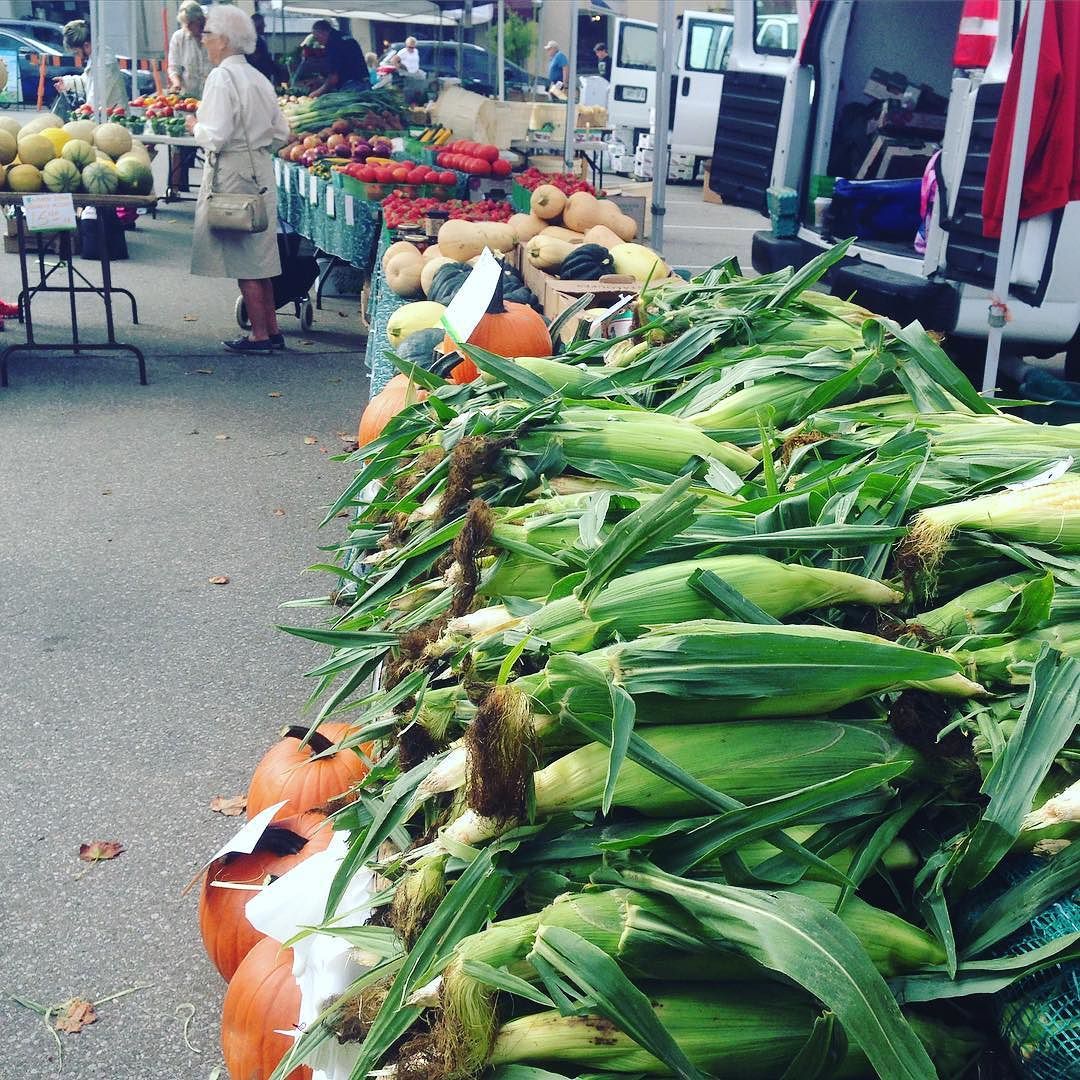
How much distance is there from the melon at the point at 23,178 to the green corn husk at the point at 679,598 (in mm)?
7298

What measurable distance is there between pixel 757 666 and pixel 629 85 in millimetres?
23513

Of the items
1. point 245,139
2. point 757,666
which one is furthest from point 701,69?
point 757,666

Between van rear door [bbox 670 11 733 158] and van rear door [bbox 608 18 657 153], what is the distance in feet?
13.8

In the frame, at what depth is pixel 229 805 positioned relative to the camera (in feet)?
11.2

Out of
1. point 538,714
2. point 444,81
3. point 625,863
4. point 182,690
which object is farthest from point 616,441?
point 444,81

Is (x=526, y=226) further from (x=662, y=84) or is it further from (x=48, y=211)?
(x=48, y=211)

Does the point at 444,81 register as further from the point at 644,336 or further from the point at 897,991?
the point at 897,991

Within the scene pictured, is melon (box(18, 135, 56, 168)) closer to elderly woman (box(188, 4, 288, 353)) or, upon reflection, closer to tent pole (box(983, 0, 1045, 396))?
elderly woman (box(188, 4, 288, 353))

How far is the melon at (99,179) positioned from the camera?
753cm

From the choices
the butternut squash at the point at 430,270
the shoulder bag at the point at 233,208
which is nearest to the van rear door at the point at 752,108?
the butternut squash at the point at 430,270

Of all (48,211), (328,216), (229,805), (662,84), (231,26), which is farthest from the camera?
(328,216)

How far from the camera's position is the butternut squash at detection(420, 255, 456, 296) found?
5.59 m

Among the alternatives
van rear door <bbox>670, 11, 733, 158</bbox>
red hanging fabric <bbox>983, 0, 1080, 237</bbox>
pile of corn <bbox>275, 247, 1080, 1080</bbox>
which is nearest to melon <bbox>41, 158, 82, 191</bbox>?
red hanging fabric <bbox>983, 0, 1080, 237</bbox>

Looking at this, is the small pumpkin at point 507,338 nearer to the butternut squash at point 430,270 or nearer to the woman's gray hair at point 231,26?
the butternut squash at point 430,270
